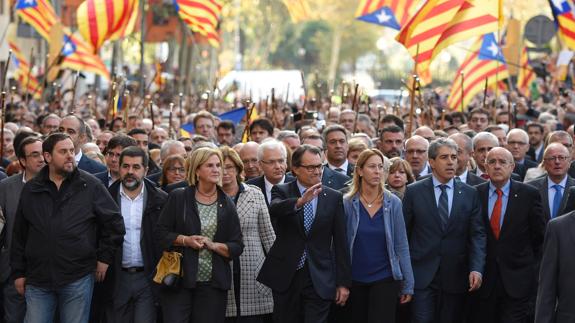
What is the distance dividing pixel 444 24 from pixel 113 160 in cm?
733

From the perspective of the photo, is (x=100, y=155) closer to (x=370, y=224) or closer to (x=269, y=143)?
(x=269, y=143)

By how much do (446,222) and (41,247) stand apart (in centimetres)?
340

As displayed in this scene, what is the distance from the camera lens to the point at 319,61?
91.9 metres

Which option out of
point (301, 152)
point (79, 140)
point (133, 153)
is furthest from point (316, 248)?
point (79, 140)

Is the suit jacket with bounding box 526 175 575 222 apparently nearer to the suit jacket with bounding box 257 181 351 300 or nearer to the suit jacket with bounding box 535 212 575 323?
the suit jacket with bounding box 257 181 351 300

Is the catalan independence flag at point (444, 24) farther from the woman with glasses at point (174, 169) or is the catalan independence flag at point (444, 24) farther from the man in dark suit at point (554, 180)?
the woman with glasses at point (174, 169)

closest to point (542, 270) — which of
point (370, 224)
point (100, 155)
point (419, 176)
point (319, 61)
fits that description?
point (370, 224)

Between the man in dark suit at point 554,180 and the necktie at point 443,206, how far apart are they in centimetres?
111

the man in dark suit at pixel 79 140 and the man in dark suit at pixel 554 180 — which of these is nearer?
the man in dark suit at pixel 554 180

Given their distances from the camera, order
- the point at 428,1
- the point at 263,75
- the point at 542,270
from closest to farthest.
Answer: the point at 542,270 → the point at 428,1 → the point at 263,75

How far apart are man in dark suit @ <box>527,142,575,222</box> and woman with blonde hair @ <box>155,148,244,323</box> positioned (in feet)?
10.7

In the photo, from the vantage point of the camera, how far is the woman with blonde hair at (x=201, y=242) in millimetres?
10609

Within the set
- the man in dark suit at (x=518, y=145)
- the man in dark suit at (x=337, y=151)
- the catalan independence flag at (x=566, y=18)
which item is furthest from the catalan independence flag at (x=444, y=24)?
the man in dark suit at (x=337, y=151)

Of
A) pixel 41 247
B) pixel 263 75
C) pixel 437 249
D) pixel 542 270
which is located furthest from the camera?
pixel 263 75
